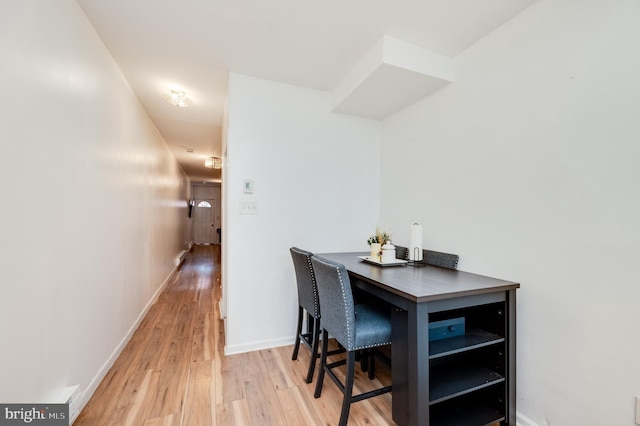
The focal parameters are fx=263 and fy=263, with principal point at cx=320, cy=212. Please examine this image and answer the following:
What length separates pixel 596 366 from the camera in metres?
1.22

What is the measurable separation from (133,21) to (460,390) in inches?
116

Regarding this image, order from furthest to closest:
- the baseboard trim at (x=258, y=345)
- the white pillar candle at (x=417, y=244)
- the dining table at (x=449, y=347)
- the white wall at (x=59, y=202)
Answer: the baseboard trim at (x=258, y=345), the white pillar candle at (x=417, y=244), the dining table at (x=449, y=347), the white wall at (x=59, y=202)

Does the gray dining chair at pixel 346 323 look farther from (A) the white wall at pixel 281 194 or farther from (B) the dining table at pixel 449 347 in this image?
(A) the white wall at pixel 281 194

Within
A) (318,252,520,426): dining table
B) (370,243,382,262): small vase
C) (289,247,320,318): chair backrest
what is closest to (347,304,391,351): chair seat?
(318,252,520,426): dining table

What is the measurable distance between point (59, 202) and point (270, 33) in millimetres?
1649

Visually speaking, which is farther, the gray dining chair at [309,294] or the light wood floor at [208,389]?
the gray dining chair at [309,294]

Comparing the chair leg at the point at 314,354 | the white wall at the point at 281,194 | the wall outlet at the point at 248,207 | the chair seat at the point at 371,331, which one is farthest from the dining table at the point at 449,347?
the wall outlet at the point at 248,207

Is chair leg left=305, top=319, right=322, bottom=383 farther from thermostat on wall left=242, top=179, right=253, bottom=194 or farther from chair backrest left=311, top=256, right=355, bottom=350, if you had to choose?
thermostat on wall left=242, top=179, right=253, bottom=194

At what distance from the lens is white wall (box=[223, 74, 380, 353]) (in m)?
2.35

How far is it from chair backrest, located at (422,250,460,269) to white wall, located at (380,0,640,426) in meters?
0.07

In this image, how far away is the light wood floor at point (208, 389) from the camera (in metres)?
1.55

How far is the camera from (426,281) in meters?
1.52

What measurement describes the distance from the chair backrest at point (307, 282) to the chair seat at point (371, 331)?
1.26 feet

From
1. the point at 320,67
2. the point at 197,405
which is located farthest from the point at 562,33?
the point at 197,405
